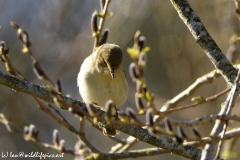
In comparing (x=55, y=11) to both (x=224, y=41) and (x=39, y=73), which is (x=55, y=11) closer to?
(x=224, y=41)

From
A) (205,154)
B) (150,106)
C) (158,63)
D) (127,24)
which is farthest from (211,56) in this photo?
(158,63)

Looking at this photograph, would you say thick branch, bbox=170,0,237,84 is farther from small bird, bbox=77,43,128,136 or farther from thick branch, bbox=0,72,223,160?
small bird, bbox=77,43,128,136

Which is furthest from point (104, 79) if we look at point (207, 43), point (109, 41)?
point (109, 41)

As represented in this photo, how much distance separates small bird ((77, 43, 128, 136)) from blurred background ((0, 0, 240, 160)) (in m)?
2.16

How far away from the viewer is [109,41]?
22.1 feet

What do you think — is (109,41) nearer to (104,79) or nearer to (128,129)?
(104,79)

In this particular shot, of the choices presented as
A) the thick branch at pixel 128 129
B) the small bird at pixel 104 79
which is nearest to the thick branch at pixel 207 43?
the thick branch at pixel 128 129

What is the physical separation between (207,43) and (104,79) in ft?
4.39

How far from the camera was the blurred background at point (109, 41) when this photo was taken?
21.2 ft

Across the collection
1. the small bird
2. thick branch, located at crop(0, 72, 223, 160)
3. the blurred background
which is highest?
the blurred background

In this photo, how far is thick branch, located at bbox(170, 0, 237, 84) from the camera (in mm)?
2824

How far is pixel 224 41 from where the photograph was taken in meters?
6.11

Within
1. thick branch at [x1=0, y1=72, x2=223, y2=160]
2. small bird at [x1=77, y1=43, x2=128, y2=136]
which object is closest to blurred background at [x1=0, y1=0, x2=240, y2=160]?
small bird at [x1=77, y1=43, x2=128, y2=136]

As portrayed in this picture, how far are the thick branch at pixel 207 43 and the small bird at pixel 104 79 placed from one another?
1142 millimetres
